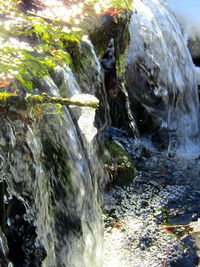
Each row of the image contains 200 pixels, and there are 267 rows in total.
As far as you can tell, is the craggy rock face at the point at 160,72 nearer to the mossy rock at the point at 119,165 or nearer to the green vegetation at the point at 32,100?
the mossy rock at the point at 119,165

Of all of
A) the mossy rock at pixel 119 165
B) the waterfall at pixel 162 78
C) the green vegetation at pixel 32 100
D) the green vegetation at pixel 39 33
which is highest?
the green vegetation at pixel 39 33

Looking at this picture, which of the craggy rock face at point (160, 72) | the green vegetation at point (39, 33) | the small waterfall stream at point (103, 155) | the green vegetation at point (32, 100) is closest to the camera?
the green vegetation at point (32, 100)

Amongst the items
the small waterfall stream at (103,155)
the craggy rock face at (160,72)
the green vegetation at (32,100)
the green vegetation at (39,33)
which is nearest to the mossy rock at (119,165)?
the small waterfall stream at (103,155)

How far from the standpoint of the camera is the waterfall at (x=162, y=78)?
232 inches

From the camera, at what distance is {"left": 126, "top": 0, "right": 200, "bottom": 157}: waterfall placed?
5.89 m

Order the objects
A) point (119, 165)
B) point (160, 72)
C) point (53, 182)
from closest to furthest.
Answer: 1. point (53, 182)
2. point (119, 165)
3. point (160, 72)

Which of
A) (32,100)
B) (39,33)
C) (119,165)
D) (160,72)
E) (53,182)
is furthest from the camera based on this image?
(160,72)

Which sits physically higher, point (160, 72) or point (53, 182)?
point (160, 72)

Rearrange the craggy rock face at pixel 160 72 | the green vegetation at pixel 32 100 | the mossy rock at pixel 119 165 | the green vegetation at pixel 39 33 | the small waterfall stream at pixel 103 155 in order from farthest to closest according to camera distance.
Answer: the craggy rock face at pixel 160 72
the mossy rock at pixel 119 165
the green vegetation at pixel 39 33
the small waterfall stream at pixel 103 155
the green vegetation at pixel 32 100

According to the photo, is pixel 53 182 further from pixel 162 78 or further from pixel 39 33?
pixel 162 78

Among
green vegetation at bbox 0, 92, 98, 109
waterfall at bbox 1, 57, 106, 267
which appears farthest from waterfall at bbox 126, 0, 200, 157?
green vegetation at bbox 0, 92, 98, 109

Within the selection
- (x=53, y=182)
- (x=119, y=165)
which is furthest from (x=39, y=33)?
(x=119, y=165)

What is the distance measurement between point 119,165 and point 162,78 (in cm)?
210

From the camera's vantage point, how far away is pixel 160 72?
6.06m
